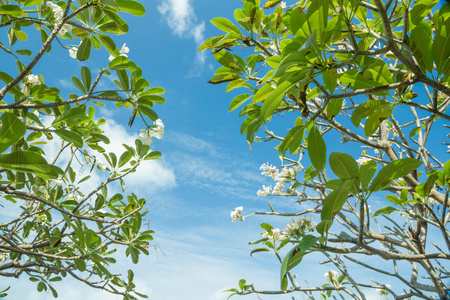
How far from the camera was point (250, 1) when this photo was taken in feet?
3.99

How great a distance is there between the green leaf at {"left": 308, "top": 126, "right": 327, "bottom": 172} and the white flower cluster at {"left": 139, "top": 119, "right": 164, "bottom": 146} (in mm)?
1153

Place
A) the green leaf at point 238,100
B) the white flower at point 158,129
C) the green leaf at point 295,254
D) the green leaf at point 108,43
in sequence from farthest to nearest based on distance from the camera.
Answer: the white flower at point 158,129 < the green leaf at point 108,43 < the green leaf at point 238,100 < the green leaf at point 295,254

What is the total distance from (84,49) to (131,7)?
505 millimetres

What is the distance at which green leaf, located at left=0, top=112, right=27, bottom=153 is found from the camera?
90 centimetres

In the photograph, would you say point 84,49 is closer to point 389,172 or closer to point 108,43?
point 108,43

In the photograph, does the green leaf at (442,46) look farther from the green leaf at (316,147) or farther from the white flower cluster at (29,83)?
the white flower cluster at (29,83)

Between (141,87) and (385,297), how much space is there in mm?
2520

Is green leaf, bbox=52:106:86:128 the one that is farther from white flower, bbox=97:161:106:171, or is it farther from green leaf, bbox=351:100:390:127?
green leaf, bbox=351:100:390:127

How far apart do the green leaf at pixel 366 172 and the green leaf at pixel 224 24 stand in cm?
75

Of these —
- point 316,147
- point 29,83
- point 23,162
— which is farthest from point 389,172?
point 29,83

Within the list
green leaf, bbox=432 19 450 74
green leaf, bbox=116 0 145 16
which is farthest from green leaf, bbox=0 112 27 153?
green leaf, bbox=432 19 450 74

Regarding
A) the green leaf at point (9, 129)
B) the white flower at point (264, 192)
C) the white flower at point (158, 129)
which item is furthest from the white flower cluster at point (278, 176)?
the green leaf at point (9, 129)

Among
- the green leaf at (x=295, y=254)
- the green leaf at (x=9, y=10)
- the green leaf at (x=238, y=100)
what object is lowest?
the green leaf at (x=295, y=254)

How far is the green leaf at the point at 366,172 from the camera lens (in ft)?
2.85
